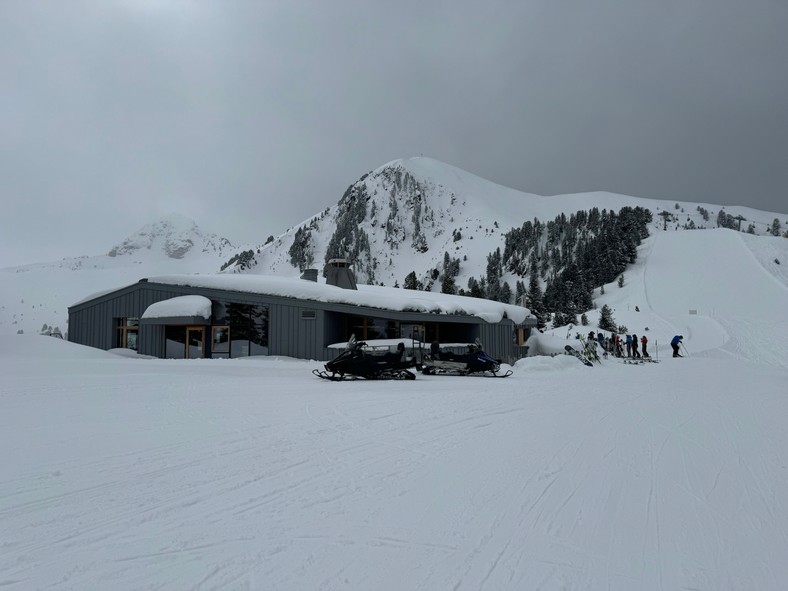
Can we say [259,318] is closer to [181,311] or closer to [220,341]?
[220,341]

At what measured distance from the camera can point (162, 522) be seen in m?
3.11

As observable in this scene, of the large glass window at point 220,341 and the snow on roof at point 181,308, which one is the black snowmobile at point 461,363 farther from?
the snow on roof at point 181,308

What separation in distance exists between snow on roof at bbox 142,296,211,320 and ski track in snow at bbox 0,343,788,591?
484 inches

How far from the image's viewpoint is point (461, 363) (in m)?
15.1

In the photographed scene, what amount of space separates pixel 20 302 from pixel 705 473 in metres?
141

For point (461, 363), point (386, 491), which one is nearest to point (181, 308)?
point (461, 363)

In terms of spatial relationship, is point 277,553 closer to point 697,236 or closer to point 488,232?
point 697,236

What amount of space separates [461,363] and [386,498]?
11.8 m

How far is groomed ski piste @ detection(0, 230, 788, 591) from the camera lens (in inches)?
102

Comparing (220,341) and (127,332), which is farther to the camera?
(127,332)

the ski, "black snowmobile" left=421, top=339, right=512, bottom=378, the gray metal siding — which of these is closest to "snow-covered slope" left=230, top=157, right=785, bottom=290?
the gray metal siding

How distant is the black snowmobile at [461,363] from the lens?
14.8 meters

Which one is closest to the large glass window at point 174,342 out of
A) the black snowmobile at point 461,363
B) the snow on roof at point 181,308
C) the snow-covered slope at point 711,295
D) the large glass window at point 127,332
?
the snow on roof at point 181,308

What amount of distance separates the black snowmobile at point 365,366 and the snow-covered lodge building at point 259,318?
19.6ft
